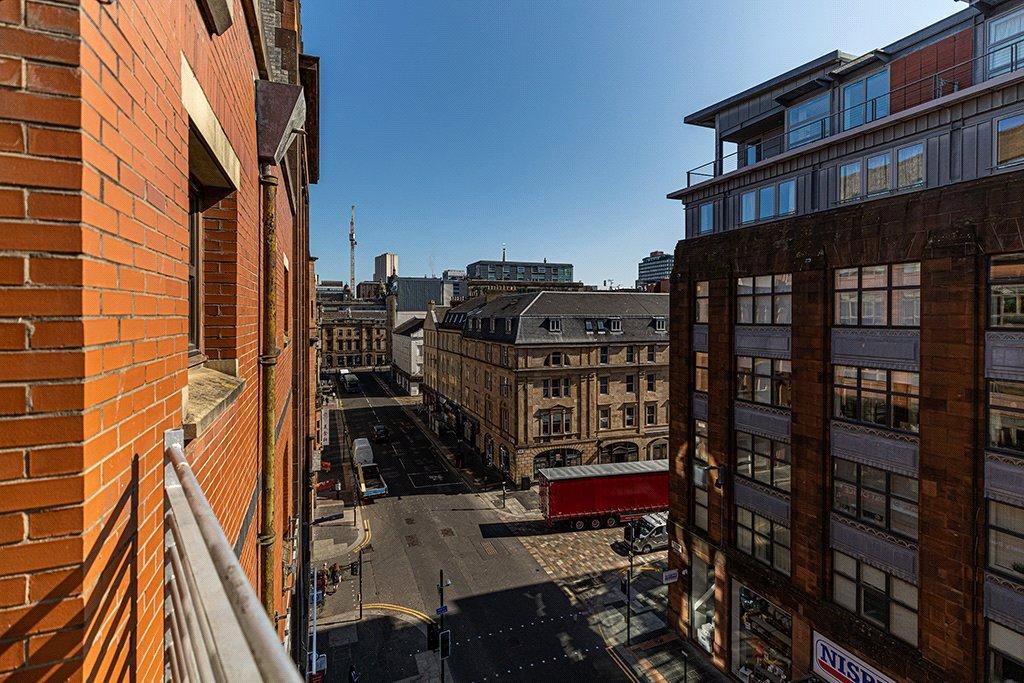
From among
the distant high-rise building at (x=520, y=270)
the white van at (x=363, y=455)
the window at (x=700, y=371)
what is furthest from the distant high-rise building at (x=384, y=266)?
the window at (x=700, y=371)

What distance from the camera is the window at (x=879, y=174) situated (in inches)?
534

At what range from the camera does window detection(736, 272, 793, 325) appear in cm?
1553

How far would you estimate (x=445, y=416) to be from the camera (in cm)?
5125

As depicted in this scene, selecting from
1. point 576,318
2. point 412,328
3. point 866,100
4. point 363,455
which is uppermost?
point 866,100

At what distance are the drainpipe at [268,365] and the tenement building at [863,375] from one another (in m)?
13.9

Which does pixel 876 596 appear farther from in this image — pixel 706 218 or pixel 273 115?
pixel 273 115

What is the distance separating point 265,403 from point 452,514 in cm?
2657

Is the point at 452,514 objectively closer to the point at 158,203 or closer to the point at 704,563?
the point at 704,563

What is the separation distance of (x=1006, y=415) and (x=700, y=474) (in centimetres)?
947

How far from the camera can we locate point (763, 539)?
1614 centimetres

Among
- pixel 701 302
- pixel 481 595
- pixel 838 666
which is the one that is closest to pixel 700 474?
pixel 701 302

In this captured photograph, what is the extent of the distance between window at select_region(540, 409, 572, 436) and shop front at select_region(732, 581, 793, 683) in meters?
19.1

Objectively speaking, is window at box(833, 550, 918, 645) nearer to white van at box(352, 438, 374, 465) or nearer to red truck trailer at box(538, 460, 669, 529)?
red truck trailer at box(538, 460, 669, 529)

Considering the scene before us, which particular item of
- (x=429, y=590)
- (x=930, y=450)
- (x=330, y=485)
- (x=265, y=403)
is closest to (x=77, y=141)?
(x=265, y=403)
